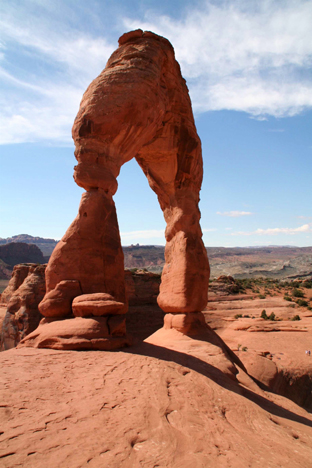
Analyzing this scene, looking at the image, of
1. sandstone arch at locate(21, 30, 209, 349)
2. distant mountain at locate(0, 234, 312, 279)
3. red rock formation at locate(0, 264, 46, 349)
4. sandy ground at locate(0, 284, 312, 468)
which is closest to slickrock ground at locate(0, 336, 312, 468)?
sandy ground at locate(0, 284, 312, 468)

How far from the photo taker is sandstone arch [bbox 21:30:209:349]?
539cm

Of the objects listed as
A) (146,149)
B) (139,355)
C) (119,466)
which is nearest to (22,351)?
(139,355)

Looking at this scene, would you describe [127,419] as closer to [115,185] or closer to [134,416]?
[134,416]

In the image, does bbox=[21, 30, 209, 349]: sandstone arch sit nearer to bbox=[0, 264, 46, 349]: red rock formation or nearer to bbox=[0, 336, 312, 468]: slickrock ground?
bbox=[0, 336, 312, 468]: slickrock ground

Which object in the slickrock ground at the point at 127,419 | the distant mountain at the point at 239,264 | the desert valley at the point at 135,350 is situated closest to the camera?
the slickrock ground at the point at 127,419

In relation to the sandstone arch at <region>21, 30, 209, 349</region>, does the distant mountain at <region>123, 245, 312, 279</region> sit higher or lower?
lower

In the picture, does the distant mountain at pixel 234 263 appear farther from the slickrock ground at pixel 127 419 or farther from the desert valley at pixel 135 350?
the slickrock ground at pixel 127 419

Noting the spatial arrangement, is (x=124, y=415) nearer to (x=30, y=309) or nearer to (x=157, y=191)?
(x=157, y=191)

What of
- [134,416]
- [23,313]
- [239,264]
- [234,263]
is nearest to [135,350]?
[134,416]

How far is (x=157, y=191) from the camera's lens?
9.27 meters

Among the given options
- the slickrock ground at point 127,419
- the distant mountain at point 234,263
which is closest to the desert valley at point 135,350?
the slickrock ground at point 127,419

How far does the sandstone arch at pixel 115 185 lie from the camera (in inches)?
212

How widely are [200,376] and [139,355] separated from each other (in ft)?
3.08

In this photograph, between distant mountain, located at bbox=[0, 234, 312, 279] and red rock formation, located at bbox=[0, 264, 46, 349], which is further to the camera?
distant mountain, located at bbox=[0, 234, 312, 279]
